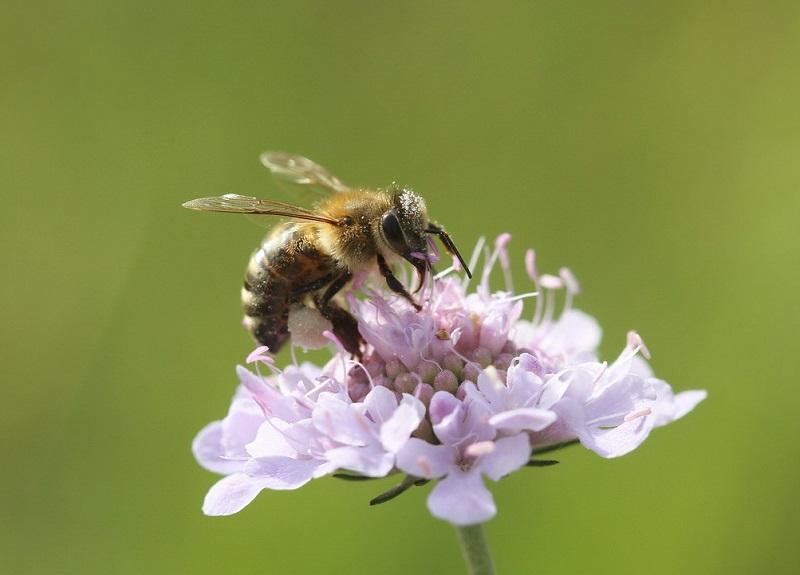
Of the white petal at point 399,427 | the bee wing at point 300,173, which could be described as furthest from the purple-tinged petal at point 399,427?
the bee wing at point 300,173

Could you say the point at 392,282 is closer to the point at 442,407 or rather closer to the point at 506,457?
the point at 442,407

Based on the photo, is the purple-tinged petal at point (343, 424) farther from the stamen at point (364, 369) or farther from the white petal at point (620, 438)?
the white petal at point (620, 438)

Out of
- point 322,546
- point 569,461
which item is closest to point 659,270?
point 569,461

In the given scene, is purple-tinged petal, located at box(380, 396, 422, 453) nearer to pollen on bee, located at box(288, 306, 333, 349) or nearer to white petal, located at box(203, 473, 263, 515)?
white petal, located at box(203, 473, 263, 515)

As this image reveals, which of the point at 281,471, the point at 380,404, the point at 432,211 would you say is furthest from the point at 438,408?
the point at 432,211

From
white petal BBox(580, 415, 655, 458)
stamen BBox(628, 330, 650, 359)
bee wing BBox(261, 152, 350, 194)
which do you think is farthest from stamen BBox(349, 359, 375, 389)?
bee wing BBox(261, 152, 350, 194)
